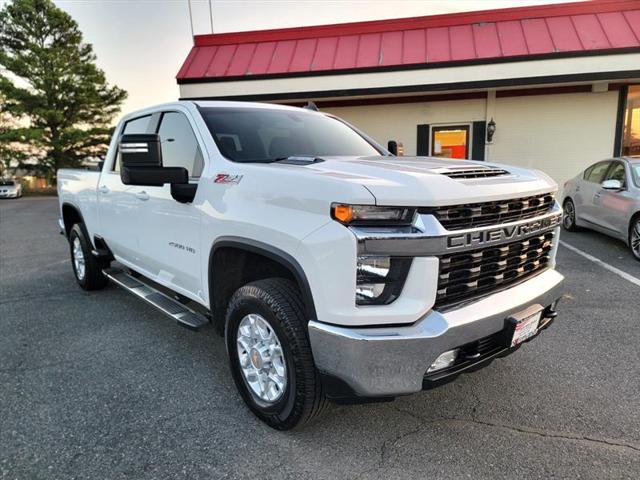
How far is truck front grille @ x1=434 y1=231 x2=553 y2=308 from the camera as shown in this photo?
88.0 inches

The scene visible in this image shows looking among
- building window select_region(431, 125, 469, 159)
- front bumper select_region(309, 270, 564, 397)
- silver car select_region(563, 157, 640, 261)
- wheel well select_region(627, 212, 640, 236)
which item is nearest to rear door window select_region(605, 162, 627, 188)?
silver car select_region(563, 157, 640, 261)

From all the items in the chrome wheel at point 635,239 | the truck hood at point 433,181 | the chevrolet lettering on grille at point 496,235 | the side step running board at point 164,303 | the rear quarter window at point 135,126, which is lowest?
the chrome wheel at point 635,239

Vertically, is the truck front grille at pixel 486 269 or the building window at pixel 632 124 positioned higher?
the building window at pixel 632 124

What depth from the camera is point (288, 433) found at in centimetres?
261

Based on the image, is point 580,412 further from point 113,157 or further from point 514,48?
point 514,48

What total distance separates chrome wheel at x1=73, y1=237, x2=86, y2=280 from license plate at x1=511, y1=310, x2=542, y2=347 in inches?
190

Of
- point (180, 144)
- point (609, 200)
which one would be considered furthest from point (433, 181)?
point (609, 200)

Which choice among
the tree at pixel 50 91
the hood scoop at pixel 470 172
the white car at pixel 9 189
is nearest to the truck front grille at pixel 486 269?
the hood scoop at pixel 470 172

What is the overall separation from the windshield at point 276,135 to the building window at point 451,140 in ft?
30.1

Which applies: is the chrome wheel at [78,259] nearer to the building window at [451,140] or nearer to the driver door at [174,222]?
the driver door at [174,222]

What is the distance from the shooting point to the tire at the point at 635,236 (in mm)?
6488

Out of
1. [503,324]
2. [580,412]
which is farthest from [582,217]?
[503,324]

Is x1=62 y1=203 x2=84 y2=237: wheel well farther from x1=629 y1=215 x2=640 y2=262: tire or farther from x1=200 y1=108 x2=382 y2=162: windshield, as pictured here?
x1=629 y1=215 x2=640 y2=262: tire

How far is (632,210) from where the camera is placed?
660 centimetres
